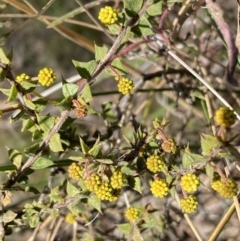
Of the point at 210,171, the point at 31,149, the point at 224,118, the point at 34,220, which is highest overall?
the point at 224,118

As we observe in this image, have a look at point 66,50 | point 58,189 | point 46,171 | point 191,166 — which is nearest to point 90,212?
point 58,189

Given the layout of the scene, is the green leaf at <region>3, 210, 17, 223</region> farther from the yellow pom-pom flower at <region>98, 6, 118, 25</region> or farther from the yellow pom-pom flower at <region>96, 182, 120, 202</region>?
the yellow pom-pom flower at <region>98, 6, 118, 25</region>

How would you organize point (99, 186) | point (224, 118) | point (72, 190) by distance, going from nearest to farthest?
point (224, 118) → point (99, 186) → point (72, 190)

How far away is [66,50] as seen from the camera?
3055mm

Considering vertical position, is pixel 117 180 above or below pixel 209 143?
below

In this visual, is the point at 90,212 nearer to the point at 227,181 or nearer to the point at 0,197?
the point at 0,197

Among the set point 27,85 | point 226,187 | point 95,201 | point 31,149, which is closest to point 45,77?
point 27,85

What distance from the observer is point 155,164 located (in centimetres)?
90

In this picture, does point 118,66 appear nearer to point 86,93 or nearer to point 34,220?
point 86,93

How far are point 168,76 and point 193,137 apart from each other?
1.22 feet

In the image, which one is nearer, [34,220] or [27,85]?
[27,85]

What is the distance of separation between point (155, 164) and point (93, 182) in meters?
0.12

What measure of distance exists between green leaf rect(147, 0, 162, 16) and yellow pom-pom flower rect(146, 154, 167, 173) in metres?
0.27

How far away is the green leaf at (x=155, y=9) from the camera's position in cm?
90
